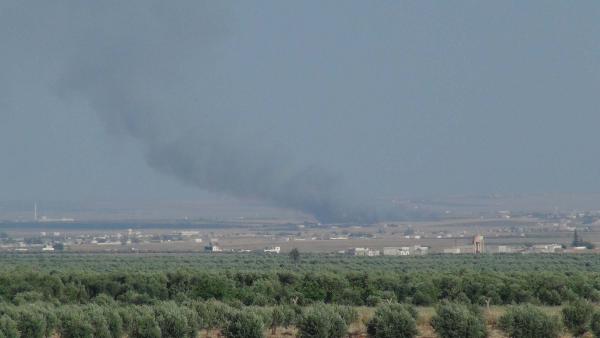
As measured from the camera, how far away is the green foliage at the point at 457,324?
26.1m

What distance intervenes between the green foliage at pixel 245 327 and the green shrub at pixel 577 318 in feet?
20.7

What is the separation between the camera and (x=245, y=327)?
2619cm

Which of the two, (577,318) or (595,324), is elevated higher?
(577,318)

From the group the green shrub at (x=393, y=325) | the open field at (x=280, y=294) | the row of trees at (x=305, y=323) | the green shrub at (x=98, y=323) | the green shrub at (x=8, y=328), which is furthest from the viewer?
the open field at (x=280, y=294)

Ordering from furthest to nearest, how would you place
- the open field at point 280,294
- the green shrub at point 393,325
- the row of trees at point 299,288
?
the row of trees at point 299,288, the open field at point 280,294, the green shrub at point 393,325

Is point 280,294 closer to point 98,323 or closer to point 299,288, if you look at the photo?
point 299,288

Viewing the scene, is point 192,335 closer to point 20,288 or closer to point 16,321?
point 16,321

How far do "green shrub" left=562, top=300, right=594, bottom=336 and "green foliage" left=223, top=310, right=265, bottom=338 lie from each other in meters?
6.30

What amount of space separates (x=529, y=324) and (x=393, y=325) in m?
2.69

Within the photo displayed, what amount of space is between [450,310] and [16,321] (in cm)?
861

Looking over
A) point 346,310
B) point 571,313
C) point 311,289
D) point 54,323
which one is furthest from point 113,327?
point 311,289

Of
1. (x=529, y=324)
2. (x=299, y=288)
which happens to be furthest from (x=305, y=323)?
(x=299, y=288)

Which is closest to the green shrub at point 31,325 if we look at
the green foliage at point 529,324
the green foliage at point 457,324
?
the green foliage at point 457,324

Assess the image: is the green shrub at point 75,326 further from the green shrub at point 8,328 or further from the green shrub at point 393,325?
the green shrub at point 393,325
